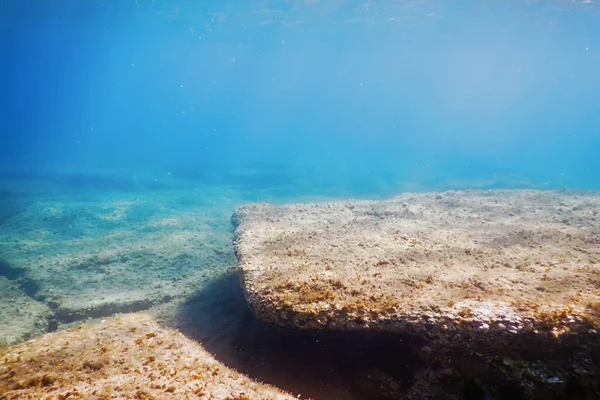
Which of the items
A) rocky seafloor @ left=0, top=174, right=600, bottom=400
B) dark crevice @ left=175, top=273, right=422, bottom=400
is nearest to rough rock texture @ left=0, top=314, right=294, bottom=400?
rocky seafloor @ left=0, top=174, right=600, bottom=400

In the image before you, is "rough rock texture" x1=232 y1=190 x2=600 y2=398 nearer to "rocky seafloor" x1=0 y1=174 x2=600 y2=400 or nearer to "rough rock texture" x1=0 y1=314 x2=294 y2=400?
"rocky seafloor" x1=0 y1=174 x2=600 y2=400

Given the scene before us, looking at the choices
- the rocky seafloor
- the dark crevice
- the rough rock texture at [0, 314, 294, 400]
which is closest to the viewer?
the rough rock texture at [0, 314, 294, 400]

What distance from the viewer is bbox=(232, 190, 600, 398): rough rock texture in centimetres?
288

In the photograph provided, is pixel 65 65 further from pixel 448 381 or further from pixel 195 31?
pixel 448 381

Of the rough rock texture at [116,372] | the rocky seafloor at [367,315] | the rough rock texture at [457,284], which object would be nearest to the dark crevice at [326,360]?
the rocky seafloor at [367,315]

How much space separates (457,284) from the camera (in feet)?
12.4

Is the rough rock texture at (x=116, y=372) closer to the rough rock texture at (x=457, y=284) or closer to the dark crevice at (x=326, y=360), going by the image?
the dark crevice at (x=326, y=360)

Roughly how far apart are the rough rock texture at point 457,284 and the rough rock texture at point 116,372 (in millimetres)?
914

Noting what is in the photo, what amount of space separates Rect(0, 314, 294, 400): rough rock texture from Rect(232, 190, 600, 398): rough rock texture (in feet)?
3.00

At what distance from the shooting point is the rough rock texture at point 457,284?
2883 mm

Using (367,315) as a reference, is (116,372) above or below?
below

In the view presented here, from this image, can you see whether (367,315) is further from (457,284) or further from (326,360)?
(457,284)

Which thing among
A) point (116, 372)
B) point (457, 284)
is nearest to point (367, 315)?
point (457, 284)

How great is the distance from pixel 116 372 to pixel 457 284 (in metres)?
3.80
